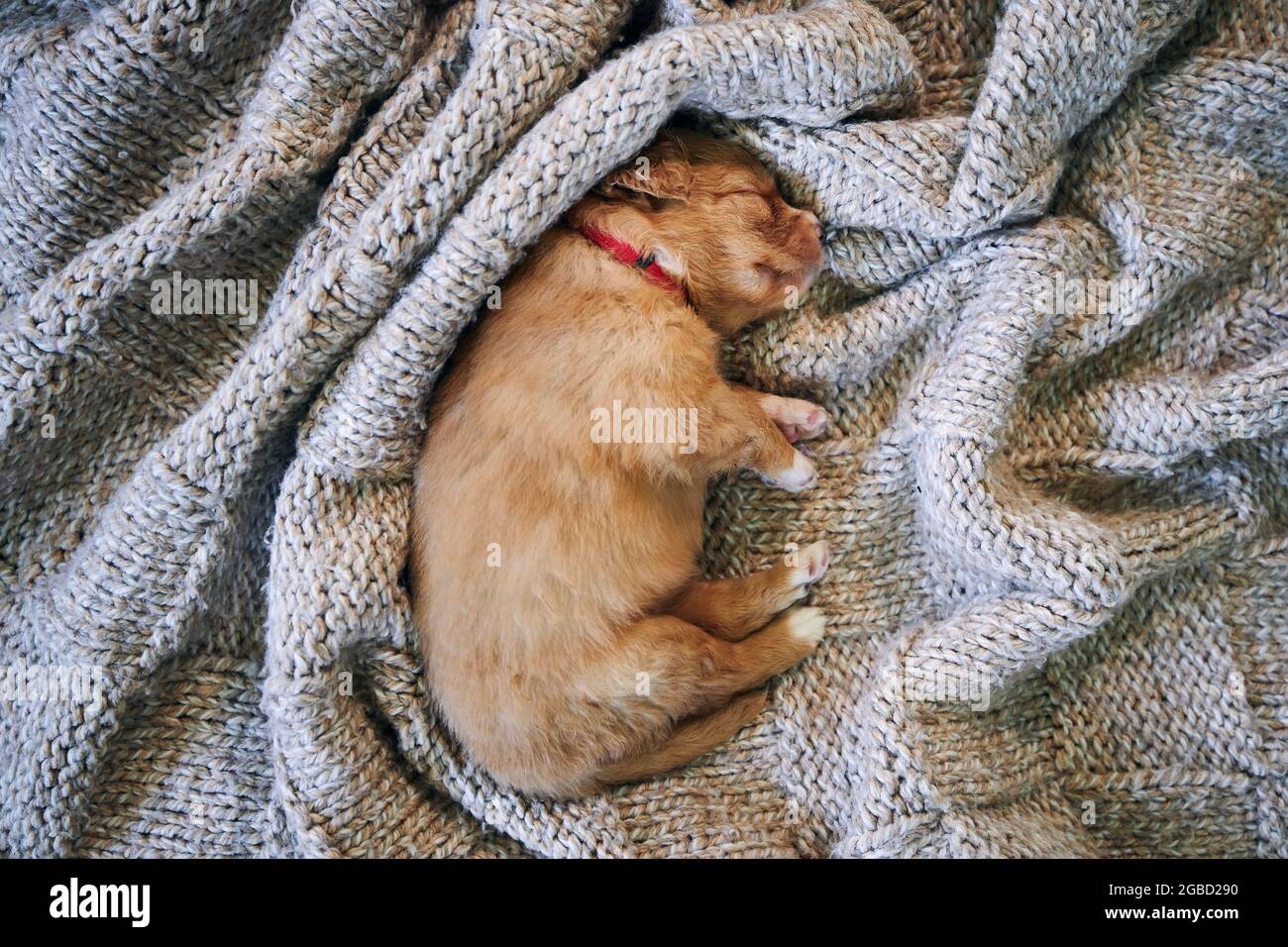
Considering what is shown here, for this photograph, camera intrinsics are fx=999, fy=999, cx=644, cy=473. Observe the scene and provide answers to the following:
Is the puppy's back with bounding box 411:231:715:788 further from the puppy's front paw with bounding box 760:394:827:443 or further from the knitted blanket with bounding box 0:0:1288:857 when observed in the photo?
the puppy's front paw with bounding box 760:394:827:443

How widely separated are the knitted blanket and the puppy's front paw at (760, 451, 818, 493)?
2.6 inches

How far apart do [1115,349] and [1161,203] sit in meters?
0.30

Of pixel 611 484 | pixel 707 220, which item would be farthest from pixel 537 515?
pixel 707 220

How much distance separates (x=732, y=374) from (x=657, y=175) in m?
0.45

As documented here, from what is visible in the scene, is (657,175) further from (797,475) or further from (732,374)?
(797,475)

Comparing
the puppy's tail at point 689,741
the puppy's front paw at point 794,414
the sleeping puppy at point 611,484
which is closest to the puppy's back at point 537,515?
the sleeping puppy at point 611,484

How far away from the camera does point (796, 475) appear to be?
204 centimetres

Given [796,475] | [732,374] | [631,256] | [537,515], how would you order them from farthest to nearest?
[732,374], [796,475], [631,256], [537,515]

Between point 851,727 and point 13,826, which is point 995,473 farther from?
point 13,826

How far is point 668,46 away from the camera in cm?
185

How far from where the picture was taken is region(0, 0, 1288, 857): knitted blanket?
1.88m

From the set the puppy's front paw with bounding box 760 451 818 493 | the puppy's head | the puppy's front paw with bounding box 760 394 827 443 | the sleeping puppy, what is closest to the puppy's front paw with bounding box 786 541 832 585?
Answer: the sleeping puppy
